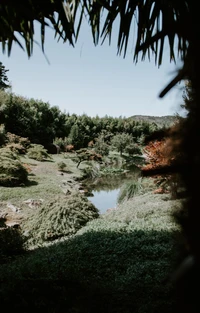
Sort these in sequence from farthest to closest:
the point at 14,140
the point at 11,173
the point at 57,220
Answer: the point at 14,140 → the point at 11,173 → the point at 57,220

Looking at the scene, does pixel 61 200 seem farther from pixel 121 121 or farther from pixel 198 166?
pixel 121 121

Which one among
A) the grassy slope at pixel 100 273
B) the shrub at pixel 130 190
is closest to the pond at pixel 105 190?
the shrub at pixel 130 190

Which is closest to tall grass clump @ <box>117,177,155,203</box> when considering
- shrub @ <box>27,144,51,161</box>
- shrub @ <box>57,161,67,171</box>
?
shrub @ <box>57,161,67,171</box>

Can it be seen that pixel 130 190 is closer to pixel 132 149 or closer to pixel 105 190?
pixel 105 190

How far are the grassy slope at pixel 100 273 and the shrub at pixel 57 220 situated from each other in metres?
0.75

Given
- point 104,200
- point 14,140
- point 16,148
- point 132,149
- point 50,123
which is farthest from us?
point 132,149

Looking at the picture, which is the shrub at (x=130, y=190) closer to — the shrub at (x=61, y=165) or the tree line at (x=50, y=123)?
the shrub at (x=61, y=165)

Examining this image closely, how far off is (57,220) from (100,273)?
261 cm

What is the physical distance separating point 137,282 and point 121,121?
33.3 metres

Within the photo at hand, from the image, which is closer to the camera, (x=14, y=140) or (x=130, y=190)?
(x=130, y=190)

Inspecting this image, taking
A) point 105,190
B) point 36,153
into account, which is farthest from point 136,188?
point 36,153

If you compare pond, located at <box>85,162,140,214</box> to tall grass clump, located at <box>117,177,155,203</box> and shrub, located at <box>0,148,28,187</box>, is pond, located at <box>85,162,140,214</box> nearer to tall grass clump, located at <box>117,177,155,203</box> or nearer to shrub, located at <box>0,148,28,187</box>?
tall grass clump, located at <box>117,177,155,203</box>

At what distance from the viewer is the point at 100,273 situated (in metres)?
3.69

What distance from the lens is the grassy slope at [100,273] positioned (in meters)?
2.58
